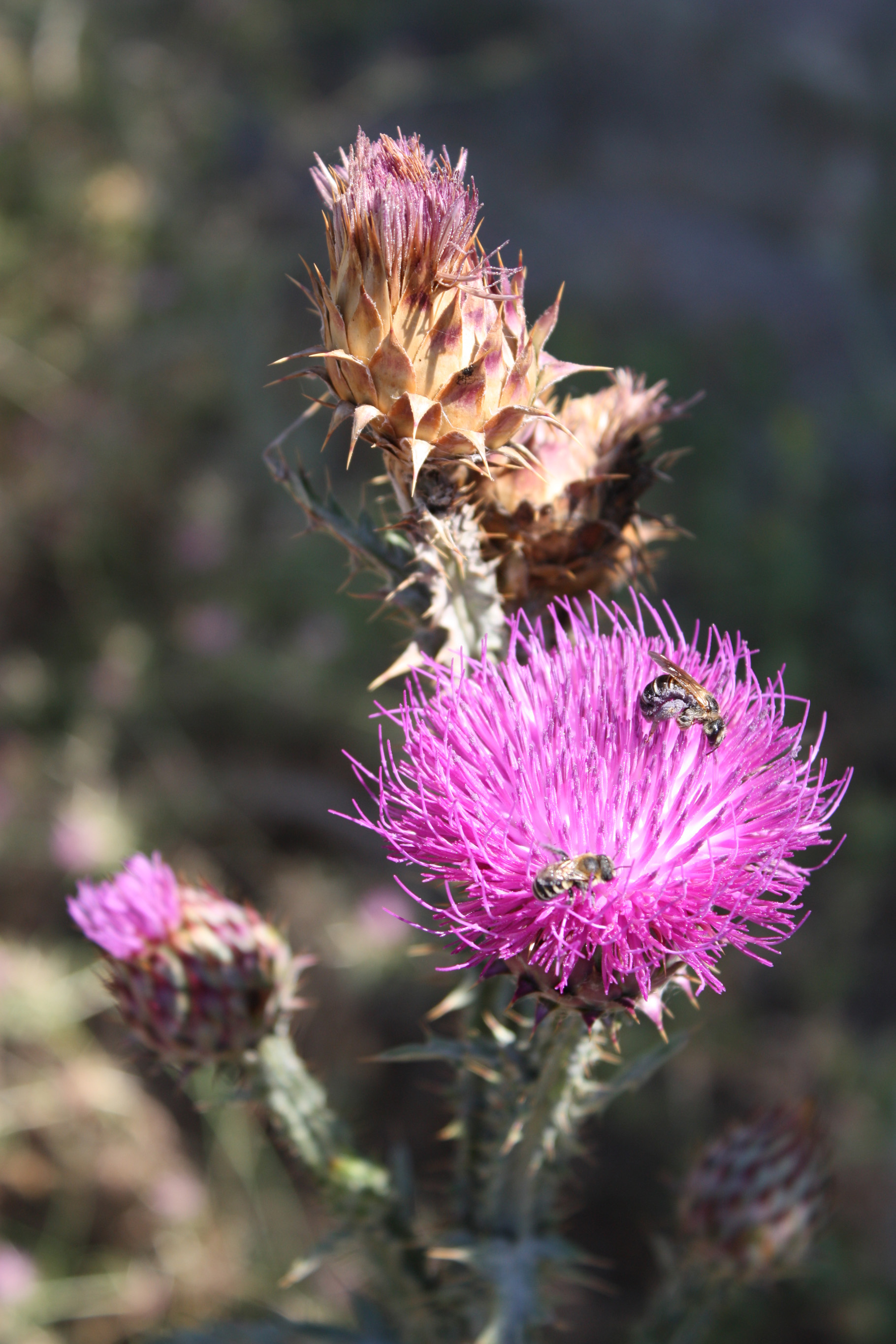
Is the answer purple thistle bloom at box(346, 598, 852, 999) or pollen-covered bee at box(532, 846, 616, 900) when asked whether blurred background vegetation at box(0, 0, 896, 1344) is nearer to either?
purple thistle bloom at box(346, 598, 852, 999)

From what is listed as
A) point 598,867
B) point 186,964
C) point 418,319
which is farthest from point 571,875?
point 186,964

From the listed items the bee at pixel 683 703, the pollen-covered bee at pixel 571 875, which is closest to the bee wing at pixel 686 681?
the bee at pixel 683 703

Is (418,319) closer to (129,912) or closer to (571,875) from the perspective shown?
(571,875)

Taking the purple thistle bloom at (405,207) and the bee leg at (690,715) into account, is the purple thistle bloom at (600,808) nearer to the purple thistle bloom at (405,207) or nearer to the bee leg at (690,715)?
the bee leg at (690,715)

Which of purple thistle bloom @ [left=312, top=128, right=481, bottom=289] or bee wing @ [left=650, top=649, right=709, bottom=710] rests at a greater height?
purple thistle bloom @ [left=312, top=128, right=481, bottom=289]

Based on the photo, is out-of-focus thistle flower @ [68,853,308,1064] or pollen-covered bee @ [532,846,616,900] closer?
pollen-covered bee @ [532,846,616,900]

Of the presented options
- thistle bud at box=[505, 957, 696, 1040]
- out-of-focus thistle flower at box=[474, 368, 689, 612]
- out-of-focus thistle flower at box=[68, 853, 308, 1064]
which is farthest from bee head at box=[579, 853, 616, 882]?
out-of-focus thistle flower at box=[68, 853, 308, 1064]

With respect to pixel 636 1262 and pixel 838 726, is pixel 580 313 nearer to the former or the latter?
pixel 838 726

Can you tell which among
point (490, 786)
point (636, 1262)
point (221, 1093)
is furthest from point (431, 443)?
point (636, 1262)
